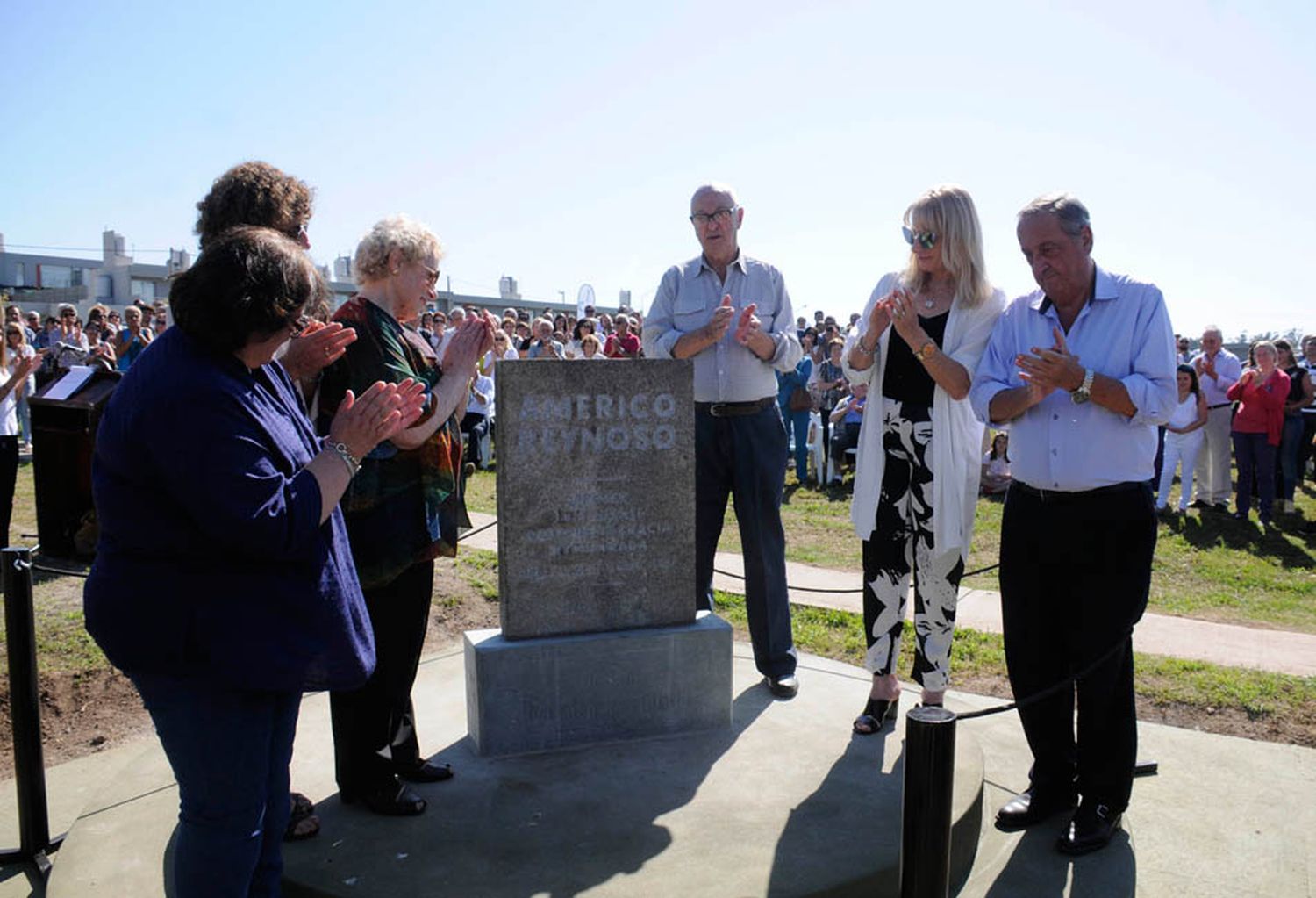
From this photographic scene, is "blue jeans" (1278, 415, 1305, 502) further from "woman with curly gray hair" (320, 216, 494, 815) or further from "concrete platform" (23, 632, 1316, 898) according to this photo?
"woman with curly gray hair" (320, 216, 494, 815)

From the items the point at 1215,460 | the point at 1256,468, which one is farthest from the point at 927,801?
the point at 1215,460

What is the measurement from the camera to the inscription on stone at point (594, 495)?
396 centimetres

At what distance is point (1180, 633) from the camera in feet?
21.7

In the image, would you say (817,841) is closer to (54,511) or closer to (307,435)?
(307,435)

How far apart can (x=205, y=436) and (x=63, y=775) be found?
10.3 ft

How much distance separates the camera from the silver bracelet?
2.43m

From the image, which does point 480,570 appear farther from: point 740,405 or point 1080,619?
point 1080,619

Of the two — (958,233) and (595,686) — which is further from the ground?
(958,233)

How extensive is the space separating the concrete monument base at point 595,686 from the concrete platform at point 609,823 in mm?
73

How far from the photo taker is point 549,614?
4.09 metres

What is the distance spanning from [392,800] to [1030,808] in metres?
2.32

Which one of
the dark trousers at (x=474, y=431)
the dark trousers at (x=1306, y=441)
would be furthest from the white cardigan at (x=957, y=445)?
the dark trousers at (x=1306, y=441)

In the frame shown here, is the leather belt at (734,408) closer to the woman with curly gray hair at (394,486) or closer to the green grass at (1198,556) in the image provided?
the woman with curly gray hair at (394,486)

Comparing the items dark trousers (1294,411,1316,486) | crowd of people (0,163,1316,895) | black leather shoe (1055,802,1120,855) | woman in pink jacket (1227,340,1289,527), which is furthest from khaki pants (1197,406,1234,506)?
black leather shoe (1055,802,1120,855)
